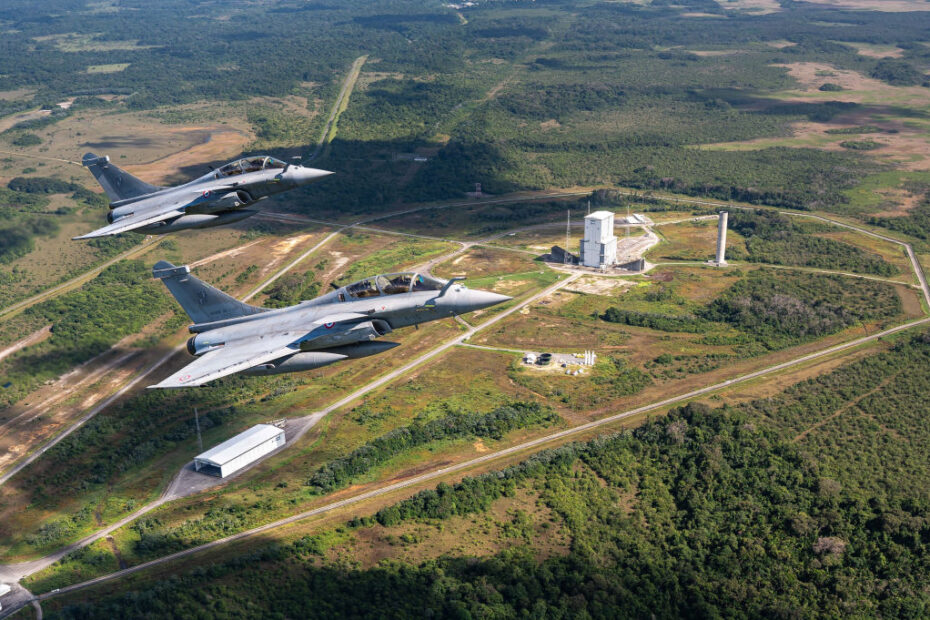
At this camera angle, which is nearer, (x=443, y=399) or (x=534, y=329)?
(x=443, y=399)

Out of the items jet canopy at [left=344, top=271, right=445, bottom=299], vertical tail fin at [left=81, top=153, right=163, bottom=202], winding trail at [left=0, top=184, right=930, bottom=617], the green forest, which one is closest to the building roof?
winding trail at [left=0, top=184, right=930, bottom=617]

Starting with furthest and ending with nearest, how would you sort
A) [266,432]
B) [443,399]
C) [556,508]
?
[443,399]
[266,432]
[556,508]

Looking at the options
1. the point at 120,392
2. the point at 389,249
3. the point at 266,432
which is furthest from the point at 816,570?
the point at 389,249

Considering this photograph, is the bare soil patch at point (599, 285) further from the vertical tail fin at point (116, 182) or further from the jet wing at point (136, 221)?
the jet wing at point (136, 221)

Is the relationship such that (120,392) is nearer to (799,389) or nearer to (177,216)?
(177,216)

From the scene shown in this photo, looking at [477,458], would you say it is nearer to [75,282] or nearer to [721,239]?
[721,239]

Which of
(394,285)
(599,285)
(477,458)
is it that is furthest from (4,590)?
(599,285)

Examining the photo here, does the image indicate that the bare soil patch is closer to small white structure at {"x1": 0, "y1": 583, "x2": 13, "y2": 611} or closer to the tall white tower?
the tall white tower
